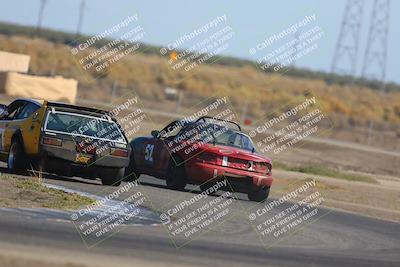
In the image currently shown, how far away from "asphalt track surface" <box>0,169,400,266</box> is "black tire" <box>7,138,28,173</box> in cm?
92

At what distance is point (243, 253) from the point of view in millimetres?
12602

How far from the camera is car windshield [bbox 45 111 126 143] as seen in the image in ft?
59.8

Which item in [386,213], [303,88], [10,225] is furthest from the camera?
[303,88]

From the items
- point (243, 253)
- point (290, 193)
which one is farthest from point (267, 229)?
point (290, 193)

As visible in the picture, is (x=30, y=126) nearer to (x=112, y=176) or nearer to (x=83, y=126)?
(x=83, y=126)

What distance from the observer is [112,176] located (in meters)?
18.5

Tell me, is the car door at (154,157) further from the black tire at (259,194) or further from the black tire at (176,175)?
the black tire at (259,194)

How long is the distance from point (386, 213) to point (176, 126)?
508cm

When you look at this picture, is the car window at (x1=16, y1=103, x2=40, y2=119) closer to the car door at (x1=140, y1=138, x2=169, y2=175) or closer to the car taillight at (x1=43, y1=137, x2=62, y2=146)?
the car taillight at (x1=43, y1=137, x2=62, y2=146)

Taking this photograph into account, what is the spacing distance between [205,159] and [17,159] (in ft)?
11.5

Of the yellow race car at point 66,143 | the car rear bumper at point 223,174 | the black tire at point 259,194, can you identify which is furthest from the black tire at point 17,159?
the black tire at point 259,194

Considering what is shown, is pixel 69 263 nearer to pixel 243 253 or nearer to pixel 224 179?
pixel 243 253

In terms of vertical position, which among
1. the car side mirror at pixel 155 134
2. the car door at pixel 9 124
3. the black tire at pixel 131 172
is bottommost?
the black tire at pixel 131 172

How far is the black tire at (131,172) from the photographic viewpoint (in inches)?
814
